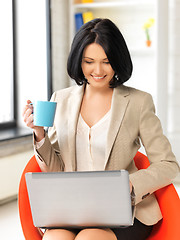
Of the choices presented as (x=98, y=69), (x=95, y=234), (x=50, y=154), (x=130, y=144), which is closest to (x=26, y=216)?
(x=50, y=154)

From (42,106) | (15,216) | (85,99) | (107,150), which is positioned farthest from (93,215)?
Result: (15,216)

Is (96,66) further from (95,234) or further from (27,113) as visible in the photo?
(95,234)

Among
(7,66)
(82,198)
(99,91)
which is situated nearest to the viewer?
(82,198)

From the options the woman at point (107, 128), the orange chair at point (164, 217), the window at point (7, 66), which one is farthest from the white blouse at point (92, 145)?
the window at point (7, 66)

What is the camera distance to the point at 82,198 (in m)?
1.23

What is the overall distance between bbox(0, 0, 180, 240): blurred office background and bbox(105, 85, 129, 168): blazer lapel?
71.7 inches

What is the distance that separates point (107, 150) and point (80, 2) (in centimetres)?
265

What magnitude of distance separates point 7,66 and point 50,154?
2176 millimetres

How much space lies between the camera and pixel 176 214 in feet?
4.84

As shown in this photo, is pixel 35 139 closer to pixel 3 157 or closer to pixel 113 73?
pixel 113 73

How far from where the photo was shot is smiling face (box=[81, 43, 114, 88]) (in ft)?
4.77

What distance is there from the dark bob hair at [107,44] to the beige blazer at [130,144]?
0.40ft

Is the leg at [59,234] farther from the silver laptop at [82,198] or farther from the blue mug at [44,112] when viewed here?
the blue mug at [44,112]

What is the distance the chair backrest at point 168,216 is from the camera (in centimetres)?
146
